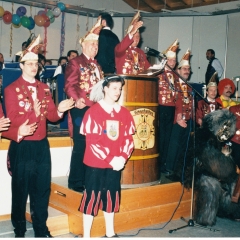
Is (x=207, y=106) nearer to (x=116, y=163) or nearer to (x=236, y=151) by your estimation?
(x=236, y=151)

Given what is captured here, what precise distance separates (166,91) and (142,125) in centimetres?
92

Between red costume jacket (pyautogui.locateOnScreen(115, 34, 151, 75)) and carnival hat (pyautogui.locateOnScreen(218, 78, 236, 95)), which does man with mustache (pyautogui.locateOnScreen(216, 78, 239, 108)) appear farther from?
red costume jacket (pyautogui.locateOnScreen(115, 34, 151, 75))

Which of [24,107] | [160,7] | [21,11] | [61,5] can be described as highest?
[160,7]

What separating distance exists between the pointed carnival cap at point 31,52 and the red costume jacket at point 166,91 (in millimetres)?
1869

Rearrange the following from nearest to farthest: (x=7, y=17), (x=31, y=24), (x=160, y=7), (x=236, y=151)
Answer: (x=236, y=151)
(x=7, y=17)
(x=31, y=24)
(x=160, y=7)

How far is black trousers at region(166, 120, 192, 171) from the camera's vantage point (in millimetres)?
4848

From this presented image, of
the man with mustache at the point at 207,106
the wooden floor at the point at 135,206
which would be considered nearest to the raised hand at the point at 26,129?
the wooden floor at the point at 135,206

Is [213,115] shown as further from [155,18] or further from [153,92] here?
[155,18]

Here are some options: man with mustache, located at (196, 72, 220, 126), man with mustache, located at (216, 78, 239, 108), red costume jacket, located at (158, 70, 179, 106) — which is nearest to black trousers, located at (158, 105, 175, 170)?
red costume jacket, located at (158, 70, 179, 106)

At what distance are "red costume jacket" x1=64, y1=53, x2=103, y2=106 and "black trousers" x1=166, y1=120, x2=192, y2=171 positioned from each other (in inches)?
60.5

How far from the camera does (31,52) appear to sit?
3199 millimetres

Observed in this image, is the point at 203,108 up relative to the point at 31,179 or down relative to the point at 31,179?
up

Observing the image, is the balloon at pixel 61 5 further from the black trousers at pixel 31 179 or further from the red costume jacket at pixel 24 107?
the black trousers at pixel 31 179

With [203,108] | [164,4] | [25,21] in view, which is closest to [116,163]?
[203,108]
